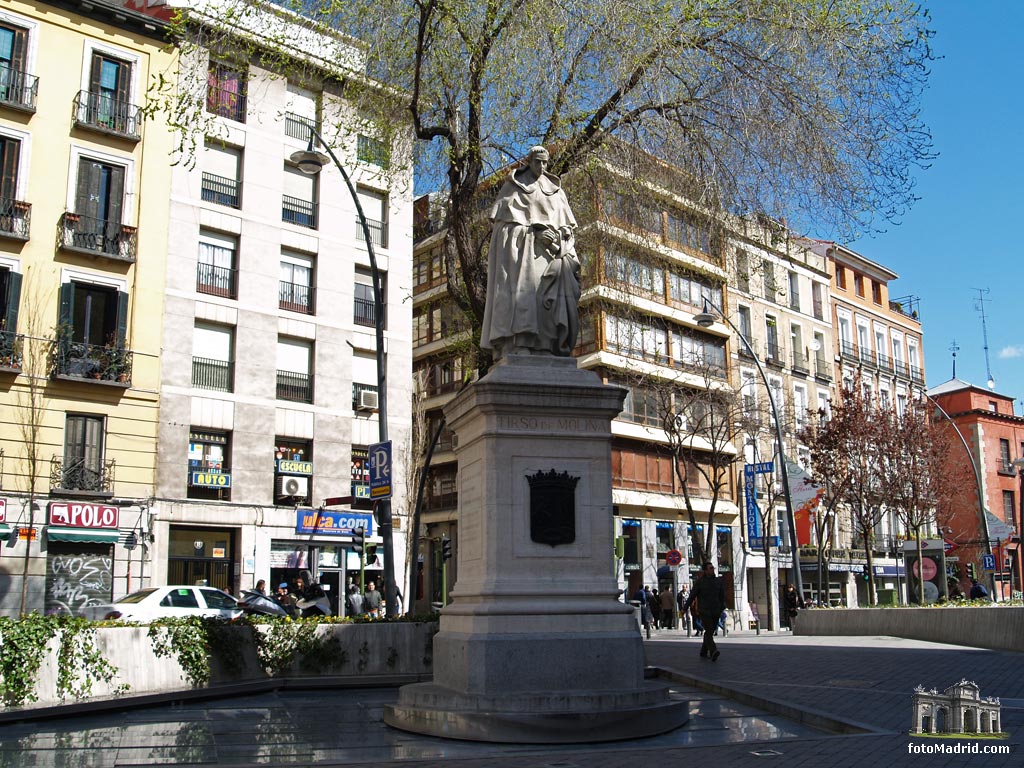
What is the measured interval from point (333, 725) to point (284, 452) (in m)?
23.6

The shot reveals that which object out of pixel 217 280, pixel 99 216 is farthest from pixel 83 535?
pixel 99 216

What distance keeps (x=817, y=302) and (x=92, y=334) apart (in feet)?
141

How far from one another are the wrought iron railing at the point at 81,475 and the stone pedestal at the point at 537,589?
65.7 feet

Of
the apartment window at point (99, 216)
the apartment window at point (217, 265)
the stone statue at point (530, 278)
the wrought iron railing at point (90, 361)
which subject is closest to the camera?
the stone statue at point (530, 278)

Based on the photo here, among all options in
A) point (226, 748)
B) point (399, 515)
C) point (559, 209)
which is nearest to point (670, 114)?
point (559, 209)

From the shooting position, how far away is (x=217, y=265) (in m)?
32.3

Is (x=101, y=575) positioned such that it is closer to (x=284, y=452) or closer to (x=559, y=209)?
(x=284, y=452)

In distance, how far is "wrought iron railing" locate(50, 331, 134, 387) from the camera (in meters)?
27.6

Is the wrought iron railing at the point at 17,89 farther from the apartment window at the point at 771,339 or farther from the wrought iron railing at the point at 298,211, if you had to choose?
the apartment window at the point at 771,339

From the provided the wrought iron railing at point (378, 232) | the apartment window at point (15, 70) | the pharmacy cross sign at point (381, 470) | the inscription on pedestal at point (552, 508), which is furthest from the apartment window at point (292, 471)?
the inscription on pedestal at point (552, 508)

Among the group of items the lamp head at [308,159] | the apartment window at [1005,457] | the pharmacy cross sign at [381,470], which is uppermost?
the lamp head at [308,159]

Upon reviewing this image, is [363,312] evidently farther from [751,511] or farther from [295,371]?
[751,511]

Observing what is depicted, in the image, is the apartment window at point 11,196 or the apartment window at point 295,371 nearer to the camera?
the apartment window at point 11,196

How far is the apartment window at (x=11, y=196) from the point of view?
2772 centimetres
